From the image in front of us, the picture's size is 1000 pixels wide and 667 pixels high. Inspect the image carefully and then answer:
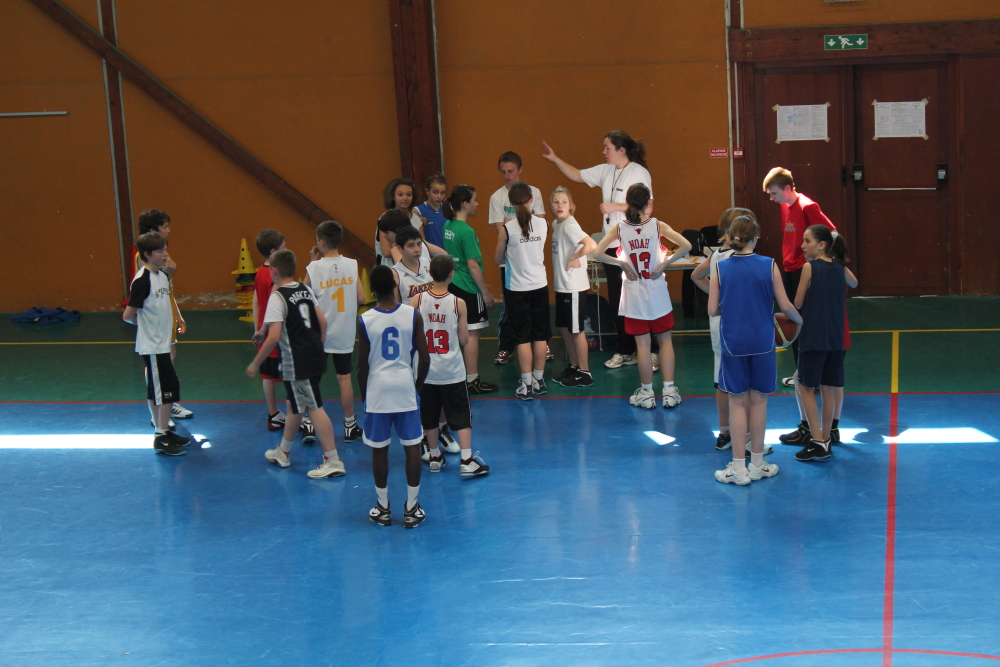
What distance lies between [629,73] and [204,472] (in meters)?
7.17

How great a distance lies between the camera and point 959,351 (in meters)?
8.30

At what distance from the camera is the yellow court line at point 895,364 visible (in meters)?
7.31

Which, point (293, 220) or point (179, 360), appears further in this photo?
point (293, 220)

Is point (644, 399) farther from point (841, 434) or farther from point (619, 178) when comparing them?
point (619, 178)

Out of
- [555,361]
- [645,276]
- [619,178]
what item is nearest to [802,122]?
[619,178]

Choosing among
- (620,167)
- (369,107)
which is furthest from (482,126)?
(620,167)

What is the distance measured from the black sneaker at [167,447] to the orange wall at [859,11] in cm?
788

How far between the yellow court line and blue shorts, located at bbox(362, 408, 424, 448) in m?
4.16

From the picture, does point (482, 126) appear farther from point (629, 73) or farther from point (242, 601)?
point (242, 601)

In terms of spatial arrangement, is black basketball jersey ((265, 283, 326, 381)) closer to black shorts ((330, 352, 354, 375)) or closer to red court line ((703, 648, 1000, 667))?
black shorts ((330, 352, 354, 375))

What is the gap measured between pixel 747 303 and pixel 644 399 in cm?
199

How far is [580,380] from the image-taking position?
25.6ft

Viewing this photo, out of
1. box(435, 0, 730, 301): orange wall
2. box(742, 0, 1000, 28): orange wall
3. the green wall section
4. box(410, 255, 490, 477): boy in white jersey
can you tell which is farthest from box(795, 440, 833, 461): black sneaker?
box(742, 0, 1000, 28): orange wall

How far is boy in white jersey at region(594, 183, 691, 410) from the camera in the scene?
674cm
